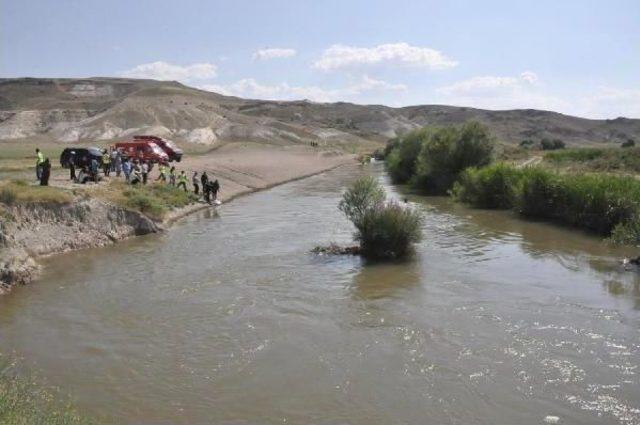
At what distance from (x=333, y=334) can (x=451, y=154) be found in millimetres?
35077

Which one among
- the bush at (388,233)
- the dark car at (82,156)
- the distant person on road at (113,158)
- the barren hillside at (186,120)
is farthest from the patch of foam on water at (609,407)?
the barren hillside at (186,120)

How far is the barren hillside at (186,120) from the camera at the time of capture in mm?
93000

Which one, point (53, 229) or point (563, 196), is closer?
point (53, 229)

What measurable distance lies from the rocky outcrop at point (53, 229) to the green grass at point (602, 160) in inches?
1580

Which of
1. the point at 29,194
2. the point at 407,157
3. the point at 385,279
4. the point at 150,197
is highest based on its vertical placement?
the point at 407,157

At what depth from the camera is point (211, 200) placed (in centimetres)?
3903

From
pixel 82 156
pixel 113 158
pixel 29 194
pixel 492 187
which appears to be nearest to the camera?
pixel 29 194

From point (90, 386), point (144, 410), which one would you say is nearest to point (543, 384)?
point (144, 410)

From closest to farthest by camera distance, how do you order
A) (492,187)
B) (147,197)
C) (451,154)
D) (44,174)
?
1. (44,174)
2. (147,197)
3. (492,187)
4. (451,154)

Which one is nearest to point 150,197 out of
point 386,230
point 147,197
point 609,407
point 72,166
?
point 147,197

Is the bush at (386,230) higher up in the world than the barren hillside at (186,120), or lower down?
lower down

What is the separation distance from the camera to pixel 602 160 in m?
58.5

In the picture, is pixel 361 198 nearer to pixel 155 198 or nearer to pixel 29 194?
pixel 29 194

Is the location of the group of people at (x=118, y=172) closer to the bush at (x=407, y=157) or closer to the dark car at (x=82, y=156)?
the dark car at (x=82, y=156)
